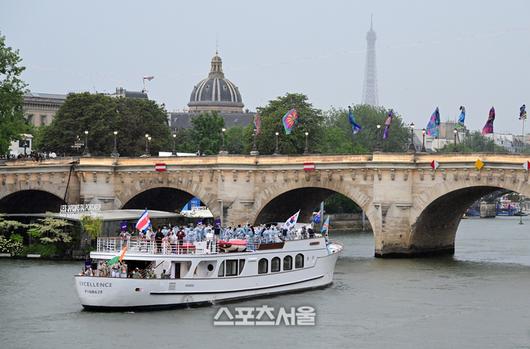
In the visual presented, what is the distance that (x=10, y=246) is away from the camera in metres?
90.3

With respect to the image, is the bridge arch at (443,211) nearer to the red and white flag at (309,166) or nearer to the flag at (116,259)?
the red and white flag at (309,166)

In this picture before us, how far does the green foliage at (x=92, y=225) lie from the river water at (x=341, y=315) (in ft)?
9.36

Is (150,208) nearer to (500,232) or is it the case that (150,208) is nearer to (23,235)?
(23,235)

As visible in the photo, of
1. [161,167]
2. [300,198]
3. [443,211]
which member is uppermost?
[161,167]

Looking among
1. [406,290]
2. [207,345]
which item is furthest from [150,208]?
[207,345]

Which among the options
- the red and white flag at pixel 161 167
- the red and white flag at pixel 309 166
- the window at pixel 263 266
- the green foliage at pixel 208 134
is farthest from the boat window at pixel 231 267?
the green foliage at pixel 208 134

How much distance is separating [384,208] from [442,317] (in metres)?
27.3

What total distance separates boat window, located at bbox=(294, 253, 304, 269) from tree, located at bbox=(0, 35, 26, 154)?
46504 mm

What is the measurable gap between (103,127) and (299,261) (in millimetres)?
64850

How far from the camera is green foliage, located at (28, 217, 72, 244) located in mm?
88188

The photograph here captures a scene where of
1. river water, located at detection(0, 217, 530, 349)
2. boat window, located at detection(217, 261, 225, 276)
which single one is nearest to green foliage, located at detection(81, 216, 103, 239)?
river water, located at detection(0, 217, 530, 349)

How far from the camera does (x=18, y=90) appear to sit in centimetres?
11294

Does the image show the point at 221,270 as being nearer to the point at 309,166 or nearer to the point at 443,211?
the point at 309,166

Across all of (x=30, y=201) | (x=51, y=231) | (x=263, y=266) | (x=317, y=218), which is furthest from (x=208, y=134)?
(x=263, y=266)
